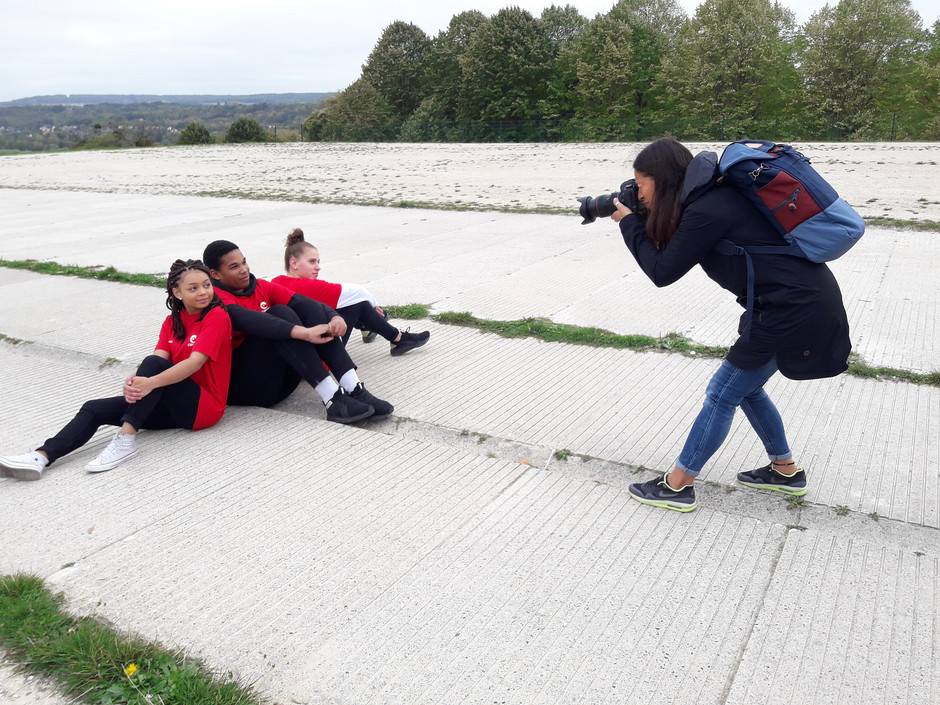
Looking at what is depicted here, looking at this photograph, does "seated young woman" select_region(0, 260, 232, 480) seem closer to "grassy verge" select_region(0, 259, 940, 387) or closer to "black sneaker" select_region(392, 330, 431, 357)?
"black sneaker" select_region(392, 330, 431, 357)

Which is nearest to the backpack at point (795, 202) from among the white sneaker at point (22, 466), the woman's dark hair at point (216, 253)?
the woman's dark hair at point (216, 253)

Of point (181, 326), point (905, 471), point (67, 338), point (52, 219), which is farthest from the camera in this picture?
point (52, 219)

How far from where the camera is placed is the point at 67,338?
19.3ft

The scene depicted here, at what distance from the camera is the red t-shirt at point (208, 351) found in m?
3.82

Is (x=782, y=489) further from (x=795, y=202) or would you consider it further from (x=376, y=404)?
(x=376, y=404)

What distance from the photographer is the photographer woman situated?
2658mm

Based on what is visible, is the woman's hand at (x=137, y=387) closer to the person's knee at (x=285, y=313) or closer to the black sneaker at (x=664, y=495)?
the person's knee at (x=285, y=313)

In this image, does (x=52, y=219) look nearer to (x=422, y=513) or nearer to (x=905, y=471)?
(x=422, y=513)

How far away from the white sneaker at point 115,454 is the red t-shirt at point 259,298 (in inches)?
32.0

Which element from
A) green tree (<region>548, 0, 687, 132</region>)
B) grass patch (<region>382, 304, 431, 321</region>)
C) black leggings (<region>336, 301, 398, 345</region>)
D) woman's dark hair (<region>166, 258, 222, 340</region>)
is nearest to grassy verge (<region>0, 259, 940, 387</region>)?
grass patch (<region>382, 304, 431, 321</region>)

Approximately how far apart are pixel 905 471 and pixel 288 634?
2.72 m

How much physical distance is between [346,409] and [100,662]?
1975 millimetres

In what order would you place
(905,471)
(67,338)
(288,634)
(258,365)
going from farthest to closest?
(67,338), (258,365), (905,471), (288,634)

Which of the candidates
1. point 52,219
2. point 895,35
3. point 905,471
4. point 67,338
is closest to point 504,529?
point 905,471
